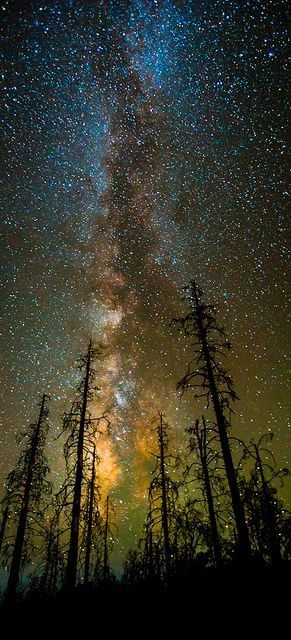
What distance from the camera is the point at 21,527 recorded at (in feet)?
47.6

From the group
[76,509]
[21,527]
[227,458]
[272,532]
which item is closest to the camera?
[227,458]

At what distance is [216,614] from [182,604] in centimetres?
81

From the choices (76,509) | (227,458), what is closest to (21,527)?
(76,509)

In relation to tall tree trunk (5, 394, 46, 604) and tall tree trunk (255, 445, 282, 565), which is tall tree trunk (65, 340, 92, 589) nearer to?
tall tree trunk (5, 394, 46, 604)

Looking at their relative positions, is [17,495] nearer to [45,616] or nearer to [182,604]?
[45,616]

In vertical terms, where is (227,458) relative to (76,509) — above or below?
above

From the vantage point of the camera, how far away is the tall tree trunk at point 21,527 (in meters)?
13.1

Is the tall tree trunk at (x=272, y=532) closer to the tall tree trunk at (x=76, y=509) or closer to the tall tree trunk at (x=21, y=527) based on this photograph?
the tall tree trunk at (x=76, y=509)

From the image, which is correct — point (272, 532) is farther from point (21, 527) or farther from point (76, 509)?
point (21, 527)

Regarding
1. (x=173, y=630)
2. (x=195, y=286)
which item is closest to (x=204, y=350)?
(x=195, y=286)

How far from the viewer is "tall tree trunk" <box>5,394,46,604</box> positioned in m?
13.1

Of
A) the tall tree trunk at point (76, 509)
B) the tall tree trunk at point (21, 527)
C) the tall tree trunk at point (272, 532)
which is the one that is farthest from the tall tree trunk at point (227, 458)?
the tall tree trunk at point (21, 527)

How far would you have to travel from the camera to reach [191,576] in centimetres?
663

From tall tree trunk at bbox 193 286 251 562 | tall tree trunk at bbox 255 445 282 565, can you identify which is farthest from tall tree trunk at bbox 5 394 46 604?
tall tree trunk at bbox 255 445 282 565
